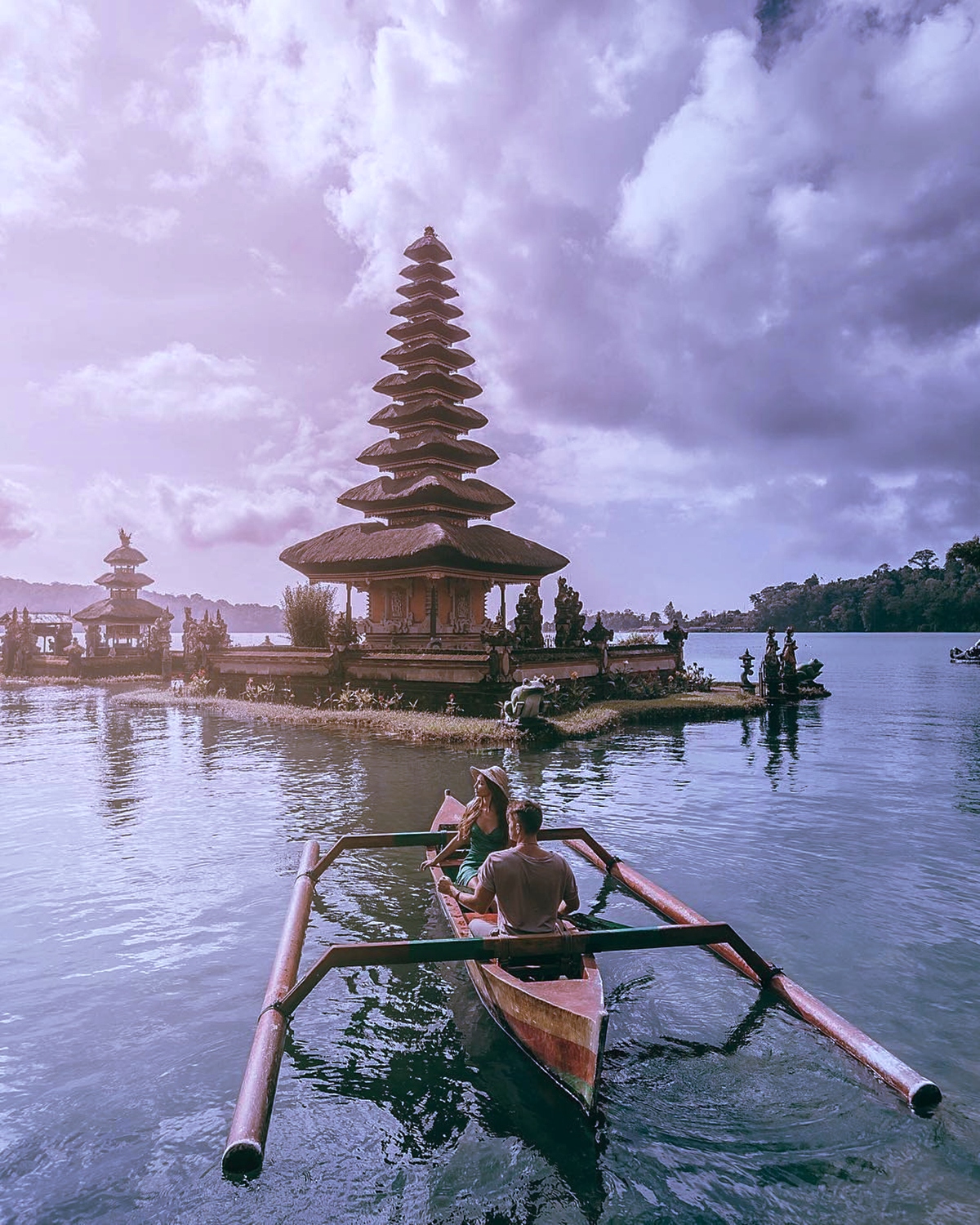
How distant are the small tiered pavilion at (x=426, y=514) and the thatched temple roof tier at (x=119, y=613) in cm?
2268

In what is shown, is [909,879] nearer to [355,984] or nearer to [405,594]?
[355,984]

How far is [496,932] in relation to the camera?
242 inches

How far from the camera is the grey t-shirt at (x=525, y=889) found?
5.93 m

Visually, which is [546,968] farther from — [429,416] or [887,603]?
[887,603]

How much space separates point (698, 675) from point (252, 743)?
22.7 m

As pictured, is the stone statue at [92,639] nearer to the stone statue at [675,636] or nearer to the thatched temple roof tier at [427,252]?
the thatched temple roof tier at [427,252]

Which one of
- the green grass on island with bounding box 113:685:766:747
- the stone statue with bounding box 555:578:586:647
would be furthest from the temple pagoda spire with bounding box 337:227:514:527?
the green grass on island with bounding box 113:685:766:747

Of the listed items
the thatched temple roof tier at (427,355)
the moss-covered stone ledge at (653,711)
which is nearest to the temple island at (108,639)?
the thatched temple roof tier at (427,355)

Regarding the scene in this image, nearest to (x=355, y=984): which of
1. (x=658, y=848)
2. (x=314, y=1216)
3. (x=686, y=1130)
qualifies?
(x=314, y=1216)

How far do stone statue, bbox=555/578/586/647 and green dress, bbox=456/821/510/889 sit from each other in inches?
917

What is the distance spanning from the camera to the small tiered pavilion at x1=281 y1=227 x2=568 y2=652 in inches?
1298

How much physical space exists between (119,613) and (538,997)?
54847mm

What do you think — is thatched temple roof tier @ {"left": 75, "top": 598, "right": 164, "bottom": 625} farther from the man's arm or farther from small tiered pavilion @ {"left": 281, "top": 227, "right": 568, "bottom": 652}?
the man's arm

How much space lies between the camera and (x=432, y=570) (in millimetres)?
32125
